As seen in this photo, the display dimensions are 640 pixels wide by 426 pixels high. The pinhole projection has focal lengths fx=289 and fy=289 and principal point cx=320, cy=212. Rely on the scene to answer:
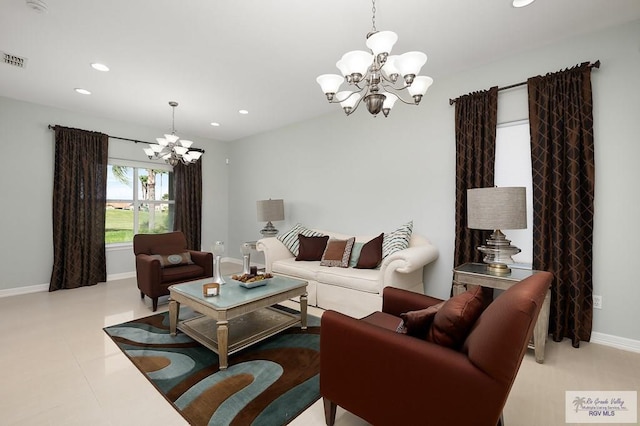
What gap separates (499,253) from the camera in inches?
99.1

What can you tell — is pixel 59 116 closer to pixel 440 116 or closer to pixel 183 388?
pixel 183 388

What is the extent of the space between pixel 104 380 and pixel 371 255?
262 centimetres

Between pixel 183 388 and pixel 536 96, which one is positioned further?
pixel 536 96

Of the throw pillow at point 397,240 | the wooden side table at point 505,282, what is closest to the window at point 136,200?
the throw pillow at point 397,240

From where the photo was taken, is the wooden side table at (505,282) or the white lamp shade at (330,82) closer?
the white lamp shade at (330,82)

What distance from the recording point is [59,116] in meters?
4.32

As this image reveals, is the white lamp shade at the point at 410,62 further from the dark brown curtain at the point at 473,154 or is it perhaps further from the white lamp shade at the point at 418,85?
the dark brown curtain at the point at 473,154

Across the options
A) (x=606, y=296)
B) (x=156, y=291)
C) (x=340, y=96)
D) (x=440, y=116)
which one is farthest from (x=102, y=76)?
(x=606, y=296)

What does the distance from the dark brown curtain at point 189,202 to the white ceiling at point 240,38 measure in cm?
196

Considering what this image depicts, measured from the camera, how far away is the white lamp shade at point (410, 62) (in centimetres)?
172

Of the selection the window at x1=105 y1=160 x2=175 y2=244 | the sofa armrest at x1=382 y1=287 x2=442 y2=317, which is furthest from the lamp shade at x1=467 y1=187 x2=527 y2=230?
the window at x1=105 y1=160 x2=175 y2=244

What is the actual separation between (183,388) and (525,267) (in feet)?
9.71

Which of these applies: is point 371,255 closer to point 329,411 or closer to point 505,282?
point 505,282

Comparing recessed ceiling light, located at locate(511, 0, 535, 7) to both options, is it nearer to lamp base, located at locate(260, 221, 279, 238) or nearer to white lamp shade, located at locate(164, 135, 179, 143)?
white lamp shade, located at locate(164, 135, 179, 143)
